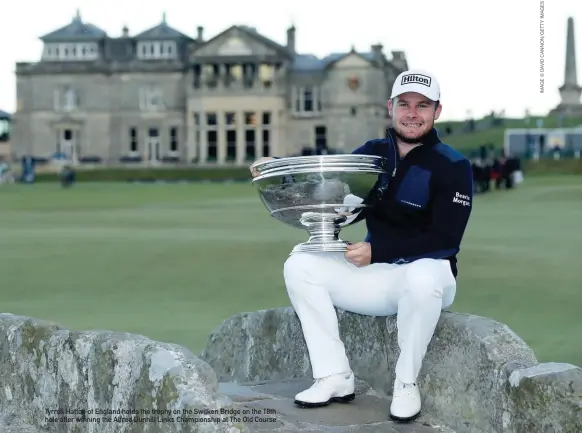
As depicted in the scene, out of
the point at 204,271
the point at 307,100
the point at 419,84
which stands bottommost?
the point at 204,271

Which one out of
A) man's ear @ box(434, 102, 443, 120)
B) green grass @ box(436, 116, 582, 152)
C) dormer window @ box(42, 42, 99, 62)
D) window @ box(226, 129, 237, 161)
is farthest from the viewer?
dormer window @ box(42, 42, 99, 62)

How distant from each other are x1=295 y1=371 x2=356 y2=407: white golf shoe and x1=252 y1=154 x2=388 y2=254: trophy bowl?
2.04ft

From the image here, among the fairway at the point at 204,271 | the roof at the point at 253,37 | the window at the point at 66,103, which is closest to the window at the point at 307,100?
the roof at the point at 253,37

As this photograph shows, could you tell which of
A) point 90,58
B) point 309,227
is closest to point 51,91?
point 90,58

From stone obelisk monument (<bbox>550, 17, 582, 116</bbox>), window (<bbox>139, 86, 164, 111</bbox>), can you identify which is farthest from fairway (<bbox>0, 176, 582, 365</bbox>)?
window (<bbox>139, 86, 164, 111</bbox>)

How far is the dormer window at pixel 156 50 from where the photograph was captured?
84.1m

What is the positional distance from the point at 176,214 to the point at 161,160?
177 ft

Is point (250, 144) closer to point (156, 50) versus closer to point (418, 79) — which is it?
point (156, 50)

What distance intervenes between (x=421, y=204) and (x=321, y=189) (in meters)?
0.49

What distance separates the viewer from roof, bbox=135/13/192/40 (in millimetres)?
83750

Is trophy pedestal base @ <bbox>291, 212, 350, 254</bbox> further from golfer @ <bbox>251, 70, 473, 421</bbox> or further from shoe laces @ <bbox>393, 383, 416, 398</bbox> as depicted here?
shoe laces @ <bbox>393, 383, 416, 398</bbox>

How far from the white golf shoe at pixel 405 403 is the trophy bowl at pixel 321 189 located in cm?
76

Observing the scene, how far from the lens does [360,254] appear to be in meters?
4.94

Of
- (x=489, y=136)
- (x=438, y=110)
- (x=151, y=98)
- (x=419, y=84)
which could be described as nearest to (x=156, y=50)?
(x=151, y=98)
